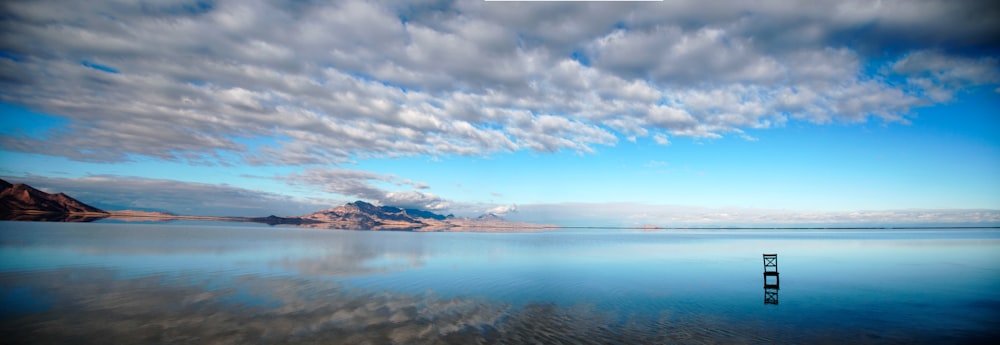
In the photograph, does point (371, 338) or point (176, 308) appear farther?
point (176, 308)

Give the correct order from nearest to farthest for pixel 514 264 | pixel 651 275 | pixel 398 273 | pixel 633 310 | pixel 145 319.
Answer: pixel 145 319
pixel 633 310
pixel 398 273
pixel 651 275
pixel 514 264

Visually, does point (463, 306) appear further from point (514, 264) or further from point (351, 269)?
point (514, 264)

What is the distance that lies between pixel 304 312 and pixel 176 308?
22.5 ft

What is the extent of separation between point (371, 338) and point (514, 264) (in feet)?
113

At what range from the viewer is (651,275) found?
1618 inches

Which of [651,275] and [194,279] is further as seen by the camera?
[651,275]

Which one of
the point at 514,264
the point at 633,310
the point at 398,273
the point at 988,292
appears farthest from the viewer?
the point at 514,264

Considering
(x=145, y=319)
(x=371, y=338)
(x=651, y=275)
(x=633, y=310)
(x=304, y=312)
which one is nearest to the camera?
(x=371, y=338)

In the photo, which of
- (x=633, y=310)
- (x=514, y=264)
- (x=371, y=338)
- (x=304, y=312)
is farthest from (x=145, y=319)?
(x=514, y=264)

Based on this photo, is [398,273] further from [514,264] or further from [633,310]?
[633,310]

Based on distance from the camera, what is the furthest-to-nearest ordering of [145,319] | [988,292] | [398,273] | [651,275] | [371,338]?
[651,275] < [398,273] < [988,292] < [145,319] < [371,338]

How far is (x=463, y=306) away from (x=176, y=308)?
15.3 m

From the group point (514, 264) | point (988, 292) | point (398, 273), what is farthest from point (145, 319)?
point (988, 292)

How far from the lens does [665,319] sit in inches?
862
